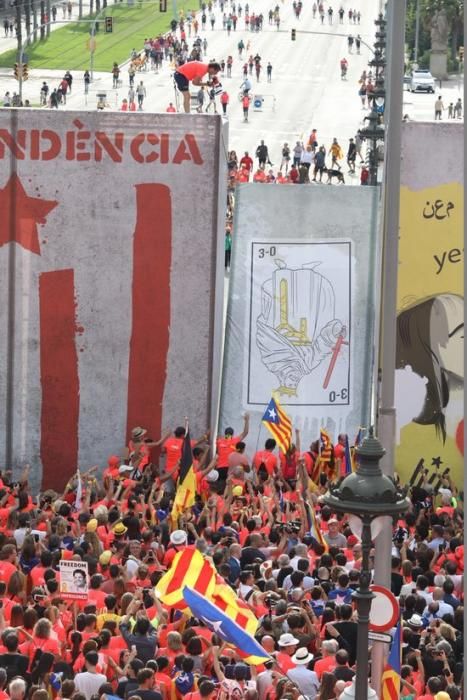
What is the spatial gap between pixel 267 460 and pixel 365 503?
37.9 feet

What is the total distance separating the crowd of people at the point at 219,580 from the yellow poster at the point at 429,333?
2.12m

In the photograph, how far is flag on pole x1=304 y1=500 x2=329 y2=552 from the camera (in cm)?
1988

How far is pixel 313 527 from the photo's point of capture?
20344 mm

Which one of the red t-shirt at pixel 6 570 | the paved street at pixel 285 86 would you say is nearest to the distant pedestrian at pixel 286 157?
the paved street at pixel 285 86

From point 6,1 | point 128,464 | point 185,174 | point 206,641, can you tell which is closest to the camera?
point 206,641

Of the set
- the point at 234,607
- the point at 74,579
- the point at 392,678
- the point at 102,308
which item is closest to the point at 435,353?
the point at 102,308

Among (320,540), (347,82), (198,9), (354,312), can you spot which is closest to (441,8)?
(347,82)

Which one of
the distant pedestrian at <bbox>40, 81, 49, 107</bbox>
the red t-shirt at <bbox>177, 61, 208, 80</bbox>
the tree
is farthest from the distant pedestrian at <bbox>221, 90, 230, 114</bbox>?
the red t-shirt at <bbox>177, 61, 208, 80</bbox>

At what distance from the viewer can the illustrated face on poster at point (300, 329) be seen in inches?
1080

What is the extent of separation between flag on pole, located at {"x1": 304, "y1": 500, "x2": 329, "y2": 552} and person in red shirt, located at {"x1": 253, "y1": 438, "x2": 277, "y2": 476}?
342 cm

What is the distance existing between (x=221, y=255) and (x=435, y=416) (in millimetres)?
3724

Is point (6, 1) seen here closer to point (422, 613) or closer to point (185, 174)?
point (185, 174)

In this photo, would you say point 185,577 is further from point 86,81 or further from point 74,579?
point 86,81

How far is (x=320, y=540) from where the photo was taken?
19.9 m
